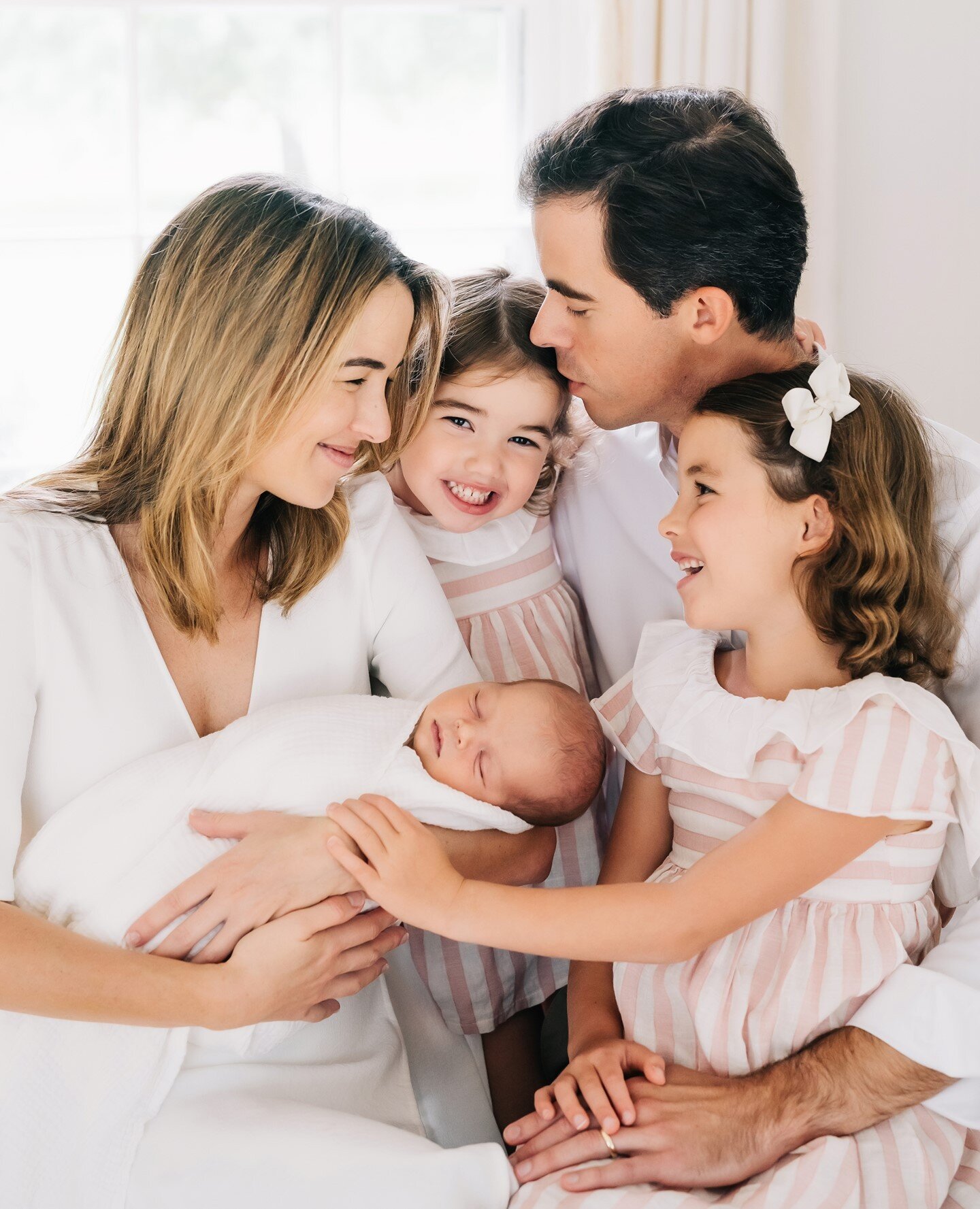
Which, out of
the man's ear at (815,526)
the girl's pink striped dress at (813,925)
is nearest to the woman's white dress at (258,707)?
the girl's pink striped dress at (813,925)

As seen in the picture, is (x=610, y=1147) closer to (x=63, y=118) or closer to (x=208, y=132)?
(x=208, y=132)

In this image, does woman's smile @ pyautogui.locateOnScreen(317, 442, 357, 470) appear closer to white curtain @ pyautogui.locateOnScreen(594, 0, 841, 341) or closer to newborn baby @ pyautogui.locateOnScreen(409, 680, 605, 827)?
newborn baby @ pyautogui.locateOnScreen(409, 680, 605, 827)

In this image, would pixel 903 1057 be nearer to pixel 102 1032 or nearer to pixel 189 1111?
pixel 189 1111

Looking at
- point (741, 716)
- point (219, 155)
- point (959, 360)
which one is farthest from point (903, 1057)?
point (219, 155)

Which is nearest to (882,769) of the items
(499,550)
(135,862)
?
(499,550)

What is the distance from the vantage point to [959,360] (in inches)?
121

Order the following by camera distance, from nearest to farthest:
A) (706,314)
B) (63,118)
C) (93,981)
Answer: (93,981) → (706,314) → (63,118)

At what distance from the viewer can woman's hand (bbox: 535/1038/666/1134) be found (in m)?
1.37

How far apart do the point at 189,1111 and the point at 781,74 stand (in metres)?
2.73

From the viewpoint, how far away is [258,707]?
1.59 meters

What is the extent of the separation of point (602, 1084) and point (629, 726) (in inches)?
21.0

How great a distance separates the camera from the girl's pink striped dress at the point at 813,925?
130 centimetres

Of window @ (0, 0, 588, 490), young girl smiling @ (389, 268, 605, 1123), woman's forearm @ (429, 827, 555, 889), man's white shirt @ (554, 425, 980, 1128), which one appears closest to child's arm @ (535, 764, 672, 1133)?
woman's forearm @ (429, 827, 555, 889)

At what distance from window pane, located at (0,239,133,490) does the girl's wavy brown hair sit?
209cm
